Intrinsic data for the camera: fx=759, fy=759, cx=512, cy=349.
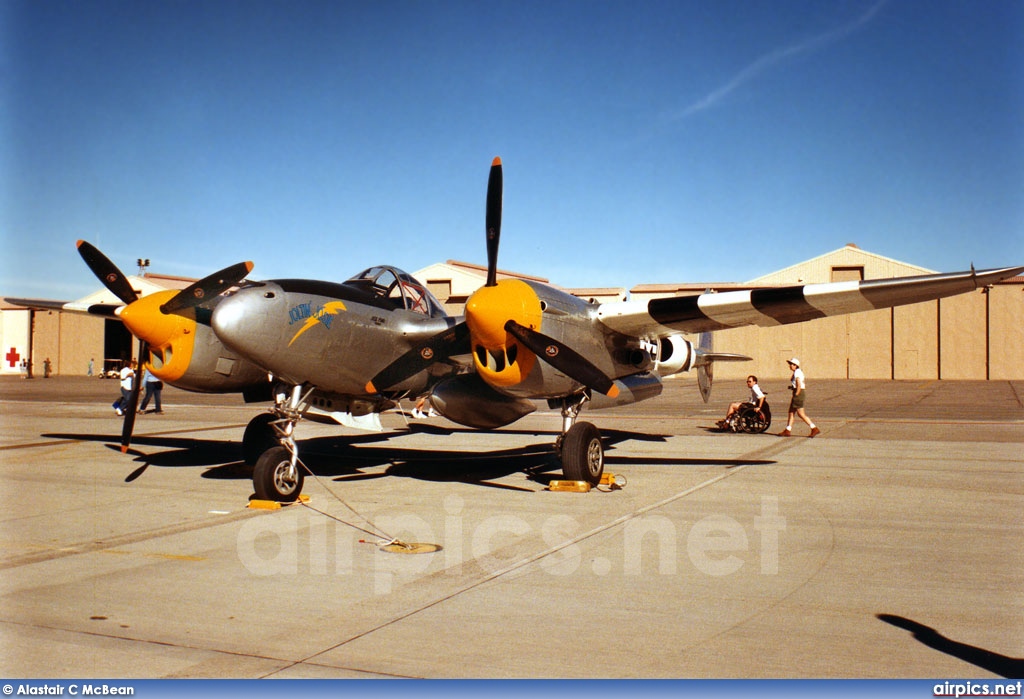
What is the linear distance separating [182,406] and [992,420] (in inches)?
1127

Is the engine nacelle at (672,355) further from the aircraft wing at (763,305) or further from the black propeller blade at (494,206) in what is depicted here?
the black propeller blade at (494,206)

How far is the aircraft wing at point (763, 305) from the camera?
10.4 meters

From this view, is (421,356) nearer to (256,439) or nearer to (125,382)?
(256,439)

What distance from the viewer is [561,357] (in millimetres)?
9930

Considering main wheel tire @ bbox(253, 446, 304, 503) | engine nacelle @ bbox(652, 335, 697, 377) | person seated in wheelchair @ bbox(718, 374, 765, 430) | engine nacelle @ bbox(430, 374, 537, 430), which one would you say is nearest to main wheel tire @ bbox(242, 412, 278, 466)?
main wheel tire @ bbox(253, 446, 304, 503)

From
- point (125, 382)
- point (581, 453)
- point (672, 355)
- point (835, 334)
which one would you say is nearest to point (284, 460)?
point (581, 453)

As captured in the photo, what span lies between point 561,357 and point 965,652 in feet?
19.5

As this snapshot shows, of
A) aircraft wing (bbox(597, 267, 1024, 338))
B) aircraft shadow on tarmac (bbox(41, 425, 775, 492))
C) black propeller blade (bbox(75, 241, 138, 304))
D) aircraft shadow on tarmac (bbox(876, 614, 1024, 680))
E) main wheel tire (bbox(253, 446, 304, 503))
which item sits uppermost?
black propeller blade (bbox(75, 241, 138, 304))

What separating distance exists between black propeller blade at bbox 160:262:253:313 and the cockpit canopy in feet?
4.85

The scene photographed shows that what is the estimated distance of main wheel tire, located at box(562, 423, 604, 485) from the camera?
10.8 metres

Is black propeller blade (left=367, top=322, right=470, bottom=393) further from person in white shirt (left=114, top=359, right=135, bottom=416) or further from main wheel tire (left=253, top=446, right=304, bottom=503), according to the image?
person in white shirt (left=114, top=359, right=135, bottom=416)

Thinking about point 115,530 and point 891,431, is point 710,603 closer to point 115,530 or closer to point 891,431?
point 115,530

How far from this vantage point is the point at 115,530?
8.38 m

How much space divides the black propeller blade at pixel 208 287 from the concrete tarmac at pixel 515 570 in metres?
2.67
